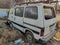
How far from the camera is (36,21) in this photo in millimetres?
6164

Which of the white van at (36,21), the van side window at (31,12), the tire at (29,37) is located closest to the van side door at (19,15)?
the white van at (36,21)

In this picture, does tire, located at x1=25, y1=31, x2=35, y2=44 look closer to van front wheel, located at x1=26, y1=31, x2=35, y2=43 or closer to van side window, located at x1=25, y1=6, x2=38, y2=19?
van front wheel, located at x1=26, y1=31, x2=35, y2=43

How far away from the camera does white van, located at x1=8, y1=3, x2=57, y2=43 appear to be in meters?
5.96

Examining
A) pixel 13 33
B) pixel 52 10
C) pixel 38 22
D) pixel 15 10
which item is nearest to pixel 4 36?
pixel 13 33

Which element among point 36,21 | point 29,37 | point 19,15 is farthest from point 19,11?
point 36,21

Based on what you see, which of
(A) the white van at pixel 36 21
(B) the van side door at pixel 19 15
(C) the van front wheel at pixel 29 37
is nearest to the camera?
(A) the white van at pixel 36 21

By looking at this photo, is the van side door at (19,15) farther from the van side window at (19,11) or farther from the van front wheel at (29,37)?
the van front wheel at (29,37)

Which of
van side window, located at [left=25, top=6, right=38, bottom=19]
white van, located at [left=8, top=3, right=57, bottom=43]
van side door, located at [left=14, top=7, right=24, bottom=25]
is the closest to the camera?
white van, located at [left=8, top=3, right=57, bottom=43]

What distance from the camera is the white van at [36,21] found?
19.6ft

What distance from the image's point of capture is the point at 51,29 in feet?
21.6

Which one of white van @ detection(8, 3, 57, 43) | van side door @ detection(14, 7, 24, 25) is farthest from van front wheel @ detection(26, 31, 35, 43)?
van side door @ detection(14, 7, 24, 25)

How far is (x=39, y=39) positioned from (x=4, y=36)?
2307mm

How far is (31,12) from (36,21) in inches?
28.6

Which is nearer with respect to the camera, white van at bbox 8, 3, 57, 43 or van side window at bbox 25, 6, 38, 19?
white van at bbox 8, 3, 57, 43
